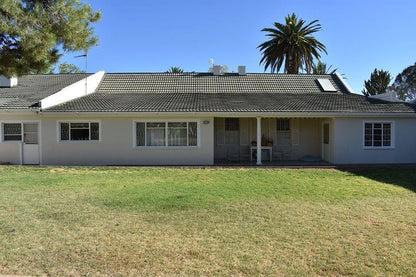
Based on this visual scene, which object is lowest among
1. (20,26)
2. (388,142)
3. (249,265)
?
(249,265)

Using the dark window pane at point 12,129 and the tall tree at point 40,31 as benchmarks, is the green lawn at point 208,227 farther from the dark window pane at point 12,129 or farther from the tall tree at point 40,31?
the dark window pane at point 12,129

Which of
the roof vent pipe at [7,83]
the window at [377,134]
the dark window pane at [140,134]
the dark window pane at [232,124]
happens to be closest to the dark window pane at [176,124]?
the dark window pane at [140,134]

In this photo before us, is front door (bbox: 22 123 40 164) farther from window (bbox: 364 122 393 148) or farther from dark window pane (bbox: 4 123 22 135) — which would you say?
window (bbox: 364 122 393 148)

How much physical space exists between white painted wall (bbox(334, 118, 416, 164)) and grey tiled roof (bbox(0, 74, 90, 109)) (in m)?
14.9

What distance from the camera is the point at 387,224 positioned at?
638 cm

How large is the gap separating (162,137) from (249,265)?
12529mm

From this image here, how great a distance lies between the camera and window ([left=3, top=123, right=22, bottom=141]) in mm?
16766

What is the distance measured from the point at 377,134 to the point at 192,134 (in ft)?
29.3

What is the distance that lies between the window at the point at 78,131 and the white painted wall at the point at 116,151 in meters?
0.29

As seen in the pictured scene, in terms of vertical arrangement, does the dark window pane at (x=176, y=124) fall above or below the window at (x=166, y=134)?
above

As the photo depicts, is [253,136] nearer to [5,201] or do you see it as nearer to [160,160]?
[160,160]

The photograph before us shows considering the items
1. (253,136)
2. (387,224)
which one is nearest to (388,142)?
(253,136)

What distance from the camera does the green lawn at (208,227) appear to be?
4531 millimetres

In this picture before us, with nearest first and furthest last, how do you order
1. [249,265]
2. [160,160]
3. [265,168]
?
[249,265], [265,168], [160,160]
